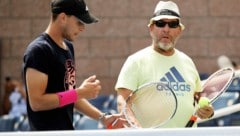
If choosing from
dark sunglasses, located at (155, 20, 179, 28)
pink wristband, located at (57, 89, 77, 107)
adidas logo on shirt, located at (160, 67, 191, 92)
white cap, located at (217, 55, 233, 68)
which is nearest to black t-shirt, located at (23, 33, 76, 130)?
pink wristband, located at (57, 89, 77, 107)

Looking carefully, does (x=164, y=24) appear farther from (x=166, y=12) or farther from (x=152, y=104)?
(x=152, y=104)

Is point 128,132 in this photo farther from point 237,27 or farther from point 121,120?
point 237,27

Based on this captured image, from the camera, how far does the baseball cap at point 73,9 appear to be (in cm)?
455

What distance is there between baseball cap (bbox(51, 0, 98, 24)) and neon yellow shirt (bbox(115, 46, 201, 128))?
22.5 inches

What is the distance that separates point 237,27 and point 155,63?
17.4ft

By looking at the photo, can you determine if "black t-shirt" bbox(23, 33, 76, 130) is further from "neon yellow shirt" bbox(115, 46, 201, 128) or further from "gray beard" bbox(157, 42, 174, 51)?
"gray beard" bbox(157, 42, 174, 51)

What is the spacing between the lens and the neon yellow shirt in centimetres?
501

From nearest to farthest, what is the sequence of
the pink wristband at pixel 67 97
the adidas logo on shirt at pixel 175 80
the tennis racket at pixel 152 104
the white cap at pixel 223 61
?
the pink wristband at pixel 67 97 → the tennis racket at pixel 152 104 → the adidas logo on shirt at pixel 175 80 → the white cap at pixel 223 61

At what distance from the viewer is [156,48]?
5.21 metres

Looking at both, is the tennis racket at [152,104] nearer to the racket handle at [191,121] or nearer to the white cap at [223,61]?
the racket handle at [191,121]

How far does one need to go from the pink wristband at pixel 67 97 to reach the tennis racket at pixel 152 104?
1.41 feet

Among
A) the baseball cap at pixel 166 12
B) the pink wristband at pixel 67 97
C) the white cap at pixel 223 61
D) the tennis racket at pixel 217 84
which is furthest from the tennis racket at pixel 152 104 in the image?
the white cap at pixel 223 61

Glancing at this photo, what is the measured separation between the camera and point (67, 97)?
440 centimetres

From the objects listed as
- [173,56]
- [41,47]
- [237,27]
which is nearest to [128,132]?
[41,47]
